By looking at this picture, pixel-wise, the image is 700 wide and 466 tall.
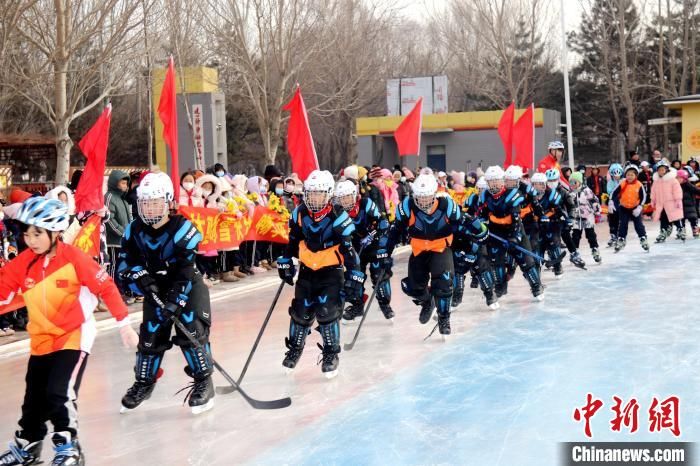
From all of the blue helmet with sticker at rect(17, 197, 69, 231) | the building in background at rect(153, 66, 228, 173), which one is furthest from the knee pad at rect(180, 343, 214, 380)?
the building in background at rect(153, 66, 228, 173)

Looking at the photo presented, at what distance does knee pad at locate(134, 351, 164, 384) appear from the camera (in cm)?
644

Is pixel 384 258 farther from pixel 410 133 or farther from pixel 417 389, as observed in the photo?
pixel 410 133

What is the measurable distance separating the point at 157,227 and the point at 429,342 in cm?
365

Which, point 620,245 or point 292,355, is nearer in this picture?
point 292,355

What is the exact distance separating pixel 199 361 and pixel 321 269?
1.53 meters

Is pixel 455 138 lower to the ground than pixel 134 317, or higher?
higher

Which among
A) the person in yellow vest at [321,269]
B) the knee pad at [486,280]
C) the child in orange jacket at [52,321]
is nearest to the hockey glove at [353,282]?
the person in yellow vest at [321,269]

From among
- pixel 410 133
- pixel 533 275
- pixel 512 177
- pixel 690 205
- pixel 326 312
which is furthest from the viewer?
pixel 690 205

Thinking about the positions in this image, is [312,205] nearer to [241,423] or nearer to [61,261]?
[241,423]

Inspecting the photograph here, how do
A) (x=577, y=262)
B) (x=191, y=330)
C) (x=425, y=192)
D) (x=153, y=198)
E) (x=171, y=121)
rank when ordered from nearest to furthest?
(x=153, y=198) < (x=191, y=330) < (x=171, y=121) < (x=425, y=192) < (x=577, y=262)

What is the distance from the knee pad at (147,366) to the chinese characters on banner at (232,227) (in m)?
5.96

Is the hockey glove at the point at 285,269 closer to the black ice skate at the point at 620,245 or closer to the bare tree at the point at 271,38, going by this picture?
the black ice skate at the point at 620,245

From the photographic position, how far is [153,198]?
607cm

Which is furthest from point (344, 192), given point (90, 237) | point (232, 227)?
point (232, 227)
